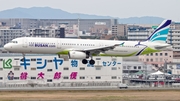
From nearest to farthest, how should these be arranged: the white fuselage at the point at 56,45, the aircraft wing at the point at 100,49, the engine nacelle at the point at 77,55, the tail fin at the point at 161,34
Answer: the white fuselage at the point at 56,45
the engine nacelle at the point at 77,55
the aircraft wing at the point at 100,49
the tail fin at the point at 161,34

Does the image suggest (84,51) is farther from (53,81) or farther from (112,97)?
(53,81)

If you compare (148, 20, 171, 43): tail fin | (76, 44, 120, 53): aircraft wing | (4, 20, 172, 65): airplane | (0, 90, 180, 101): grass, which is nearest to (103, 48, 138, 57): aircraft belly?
(4, 20, 172, 65): airplane

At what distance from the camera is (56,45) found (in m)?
97.4

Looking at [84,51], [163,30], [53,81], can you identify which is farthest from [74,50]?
[53,81]

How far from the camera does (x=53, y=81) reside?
14575 centimetres

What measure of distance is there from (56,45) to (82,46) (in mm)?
4434

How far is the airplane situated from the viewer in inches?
3797

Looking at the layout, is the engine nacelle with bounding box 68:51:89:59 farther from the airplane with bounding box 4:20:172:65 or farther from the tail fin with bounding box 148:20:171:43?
the tail fin with bounding box 148:20:171:43

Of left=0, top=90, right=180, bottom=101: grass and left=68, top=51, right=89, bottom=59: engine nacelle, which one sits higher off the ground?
left=68, top=51, right=89, bottom=59: engine nacelle

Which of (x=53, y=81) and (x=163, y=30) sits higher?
(x=163, y=30)

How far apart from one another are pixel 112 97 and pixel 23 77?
183ft

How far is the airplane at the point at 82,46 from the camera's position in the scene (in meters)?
96.4

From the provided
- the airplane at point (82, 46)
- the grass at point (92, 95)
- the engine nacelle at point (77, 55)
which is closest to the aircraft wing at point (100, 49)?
the airplane at point (82, 46)

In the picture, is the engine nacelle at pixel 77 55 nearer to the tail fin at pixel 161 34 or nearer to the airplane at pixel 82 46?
the airplane at pixel 82 46
